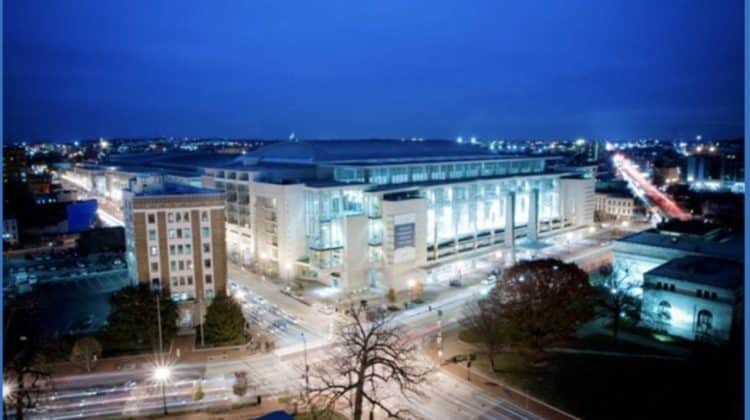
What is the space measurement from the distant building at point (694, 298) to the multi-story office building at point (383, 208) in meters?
7.96

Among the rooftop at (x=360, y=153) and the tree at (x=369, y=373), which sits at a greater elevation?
the rooftop at (x=360, y=153)

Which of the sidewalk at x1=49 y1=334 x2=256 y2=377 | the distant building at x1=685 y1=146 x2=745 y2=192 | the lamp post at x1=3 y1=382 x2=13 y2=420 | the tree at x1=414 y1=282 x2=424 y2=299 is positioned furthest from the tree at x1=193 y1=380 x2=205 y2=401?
the distant building at x1=685 y1=146 x2=745 y2=192

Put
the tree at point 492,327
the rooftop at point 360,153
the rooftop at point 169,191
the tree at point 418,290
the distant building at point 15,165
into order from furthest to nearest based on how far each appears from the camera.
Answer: the distant building at point 15,165 → the rooftop at point 360,153 → the tree at point 418,290 → the rooftop at point 169,191 → the tree at point 492,327

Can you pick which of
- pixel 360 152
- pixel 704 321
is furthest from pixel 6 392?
pixel 360 152

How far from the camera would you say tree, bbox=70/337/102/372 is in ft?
42.5

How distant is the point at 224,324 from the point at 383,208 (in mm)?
8168

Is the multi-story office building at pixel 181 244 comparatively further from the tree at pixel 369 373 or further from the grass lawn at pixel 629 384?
the grass lawn at pixel 629 384

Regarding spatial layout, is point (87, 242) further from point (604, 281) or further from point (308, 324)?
point (604, 281)

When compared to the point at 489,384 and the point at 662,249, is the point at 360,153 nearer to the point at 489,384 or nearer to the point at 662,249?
the point at 662,249

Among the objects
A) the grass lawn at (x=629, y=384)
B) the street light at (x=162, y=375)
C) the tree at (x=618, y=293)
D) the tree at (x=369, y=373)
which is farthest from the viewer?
the tree at (x=618, y=293)

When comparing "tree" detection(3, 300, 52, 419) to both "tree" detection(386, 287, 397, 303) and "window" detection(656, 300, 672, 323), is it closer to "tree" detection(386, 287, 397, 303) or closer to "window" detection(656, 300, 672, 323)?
"tree" detection(386, 287, 397, 303)

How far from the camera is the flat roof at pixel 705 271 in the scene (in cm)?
1499

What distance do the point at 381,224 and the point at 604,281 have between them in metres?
8.47

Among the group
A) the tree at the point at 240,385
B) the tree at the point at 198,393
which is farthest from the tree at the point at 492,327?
the tree at the point at 198,393
